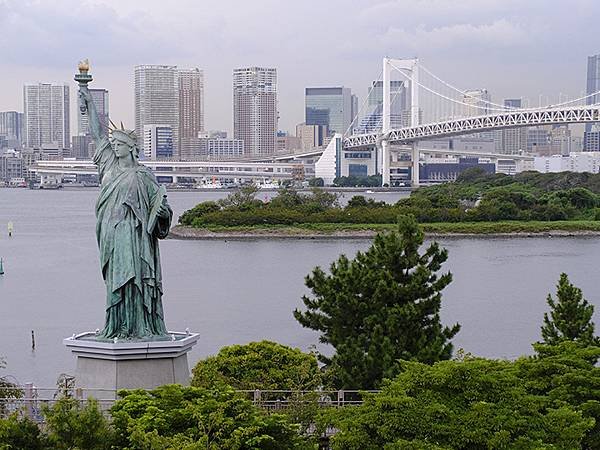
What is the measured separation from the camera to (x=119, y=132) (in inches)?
225

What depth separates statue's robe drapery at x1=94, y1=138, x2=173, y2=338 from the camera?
18.2ft

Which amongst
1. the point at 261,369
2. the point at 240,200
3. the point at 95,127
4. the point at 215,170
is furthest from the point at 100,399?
the point at 215,170

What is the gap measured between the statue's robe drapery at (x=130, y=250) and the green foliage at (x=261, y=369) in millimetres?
1077

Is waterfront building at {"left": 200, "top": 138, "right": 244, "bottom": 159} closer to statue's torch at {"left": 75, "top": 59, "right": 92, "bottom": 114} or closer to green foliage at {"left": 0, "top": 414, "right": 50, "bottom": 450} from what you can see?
statue's torch at {"left": 75, "top": 59, "right": 92, "bottom": 114}

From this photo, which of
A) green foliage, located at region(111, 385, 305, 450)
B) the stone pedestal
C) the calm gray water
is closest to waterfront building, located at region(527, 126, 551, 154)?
the calm gray water

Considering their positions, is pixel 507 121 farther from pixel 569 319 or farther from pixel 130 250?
pixel 130 250

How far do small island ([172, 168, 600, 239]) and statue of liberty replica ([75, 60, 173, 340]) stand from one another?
22.1 m

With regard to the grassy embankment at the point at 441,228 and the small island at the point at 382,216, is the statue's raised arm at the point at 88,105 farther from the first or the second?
the grassy embankment at the point at 441,228

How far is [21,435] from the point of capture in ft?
14.4

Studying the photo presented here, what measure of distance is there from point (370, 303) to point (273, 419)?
289cm

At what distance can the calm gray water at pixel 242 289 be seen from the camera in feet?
39.9

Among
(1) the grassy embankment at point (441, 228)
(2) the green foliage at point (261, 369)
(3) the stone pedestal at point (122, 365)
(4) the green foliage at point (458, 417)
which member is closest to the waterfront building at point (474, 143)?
(1) the grassy embankment at point (441, 228)

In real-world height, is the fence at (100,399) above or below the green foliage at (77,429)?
below

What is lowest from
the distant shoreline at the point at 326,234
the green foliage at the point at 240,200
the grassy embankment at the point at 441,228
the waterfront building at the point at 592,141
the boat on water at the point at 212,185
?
the distant shoreline at the point at 326,234
